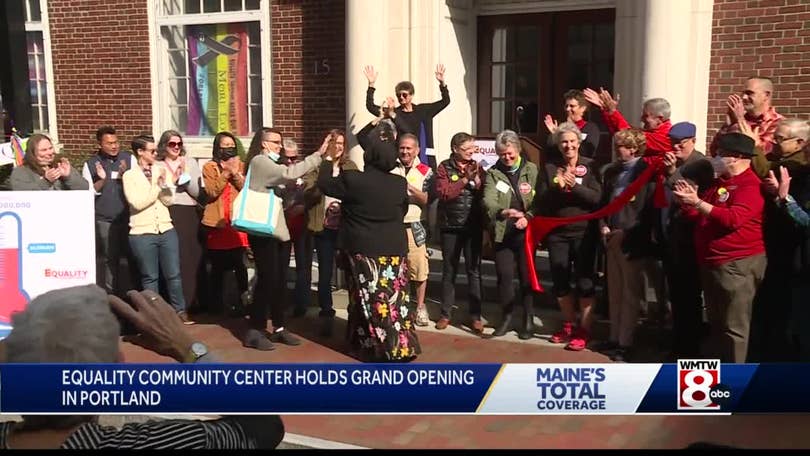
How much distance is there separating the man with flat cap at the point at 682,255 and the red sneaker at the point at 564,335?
854 millimetres

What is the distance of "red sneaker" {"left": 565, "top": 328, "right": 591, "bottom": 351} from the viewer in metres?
6.19

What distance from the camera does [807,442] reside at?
177 inches

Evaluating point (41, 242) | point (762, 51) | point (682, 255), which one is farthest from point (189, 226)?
point (762, 51)

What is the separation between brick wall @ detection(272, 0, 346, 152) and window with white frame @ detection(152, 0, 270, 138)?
29cm

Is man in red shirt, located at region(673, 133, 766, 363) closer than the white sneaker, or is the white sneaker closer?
man in red shirt, located at region(673, 133, 766, 363)

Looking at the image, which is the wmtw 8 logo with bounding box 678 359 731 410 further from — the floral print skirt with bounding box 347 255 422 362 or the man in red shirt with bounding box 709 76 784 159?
the floral print skirt with bounding box 347 255 422 362

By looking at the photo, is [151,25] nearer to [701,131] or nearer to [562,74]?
[562,74]

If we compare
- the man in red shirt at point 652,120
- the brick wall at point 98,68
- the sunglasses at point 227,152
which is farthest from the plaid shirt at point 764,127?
the brick wall at point 98,68

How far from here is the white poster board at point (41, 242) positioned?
5.91 m

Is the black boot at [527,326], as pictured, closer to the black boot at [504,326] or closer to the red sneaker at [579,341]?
the black boot at [504,326]

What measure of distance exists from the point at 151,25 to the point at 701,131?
7.38m

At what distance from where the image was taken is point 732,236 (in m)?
5.05

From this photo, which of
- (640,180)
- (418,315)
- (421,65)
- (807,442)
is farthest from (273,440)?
(421,65)

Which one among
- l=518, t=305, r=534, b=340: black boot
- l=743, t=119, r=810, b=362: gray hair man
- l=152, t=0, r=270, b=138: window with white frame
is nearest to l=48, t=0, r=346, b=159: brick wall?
l=152, t=0, r=270, b=138: window with white frame
